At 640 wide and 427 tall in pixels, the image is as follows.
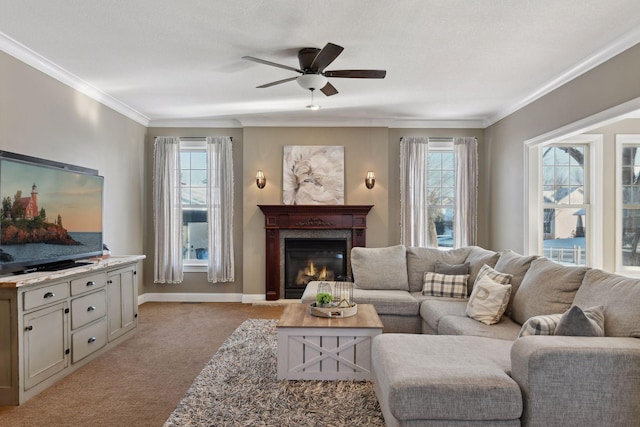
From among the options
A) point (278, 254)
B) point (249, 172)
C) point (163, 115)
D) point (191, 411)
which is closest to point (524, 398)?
point (191, 411)

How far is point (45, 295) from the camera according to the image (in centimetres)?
302

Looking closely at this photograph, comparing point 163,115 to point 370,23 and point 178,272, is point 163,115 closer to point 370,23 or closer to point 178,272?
point 178,272

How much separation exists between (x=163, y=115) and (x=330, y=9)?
12.7 feet

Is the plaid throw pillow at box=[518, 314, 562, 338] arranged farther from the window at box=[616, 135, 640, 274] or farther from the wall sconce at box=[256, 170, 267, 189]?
the wall sconce at box=[256, 170, 267, 189]

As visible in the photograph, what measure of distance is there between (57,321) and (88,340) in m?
0.48

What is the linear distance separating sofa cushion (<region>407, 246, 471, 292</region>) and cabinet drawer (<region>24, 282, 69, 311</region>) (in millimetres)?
3404

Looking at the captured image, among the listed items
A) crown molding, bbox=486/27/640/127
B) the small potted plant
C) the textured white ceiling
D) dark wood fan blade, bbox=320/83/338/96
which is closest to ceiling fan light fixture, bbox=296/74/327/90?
dark wood fan blade, bbox=320/83/338/96

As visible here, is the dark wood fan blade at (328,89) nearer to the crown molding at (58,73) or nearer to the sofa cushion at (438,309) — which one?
the sofa cushion at (438,309)

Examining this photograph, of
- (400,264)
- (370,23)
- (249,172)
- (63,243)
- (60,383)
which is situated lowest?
(60,383)

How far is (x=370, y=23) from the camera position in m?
2.96

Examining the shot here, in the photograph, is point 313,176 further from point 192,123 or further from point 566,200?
point 566,200

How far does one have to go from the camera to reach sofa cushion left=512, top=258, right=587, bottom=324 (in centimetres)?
278

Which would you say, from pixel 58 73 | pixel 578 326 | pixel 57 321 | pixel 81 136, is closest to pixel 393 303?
pixel 578 326

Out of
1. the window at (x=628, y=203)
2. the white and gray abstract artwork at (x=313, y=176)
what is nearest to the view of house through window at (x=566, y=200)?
the window at (x=628, y=203)
